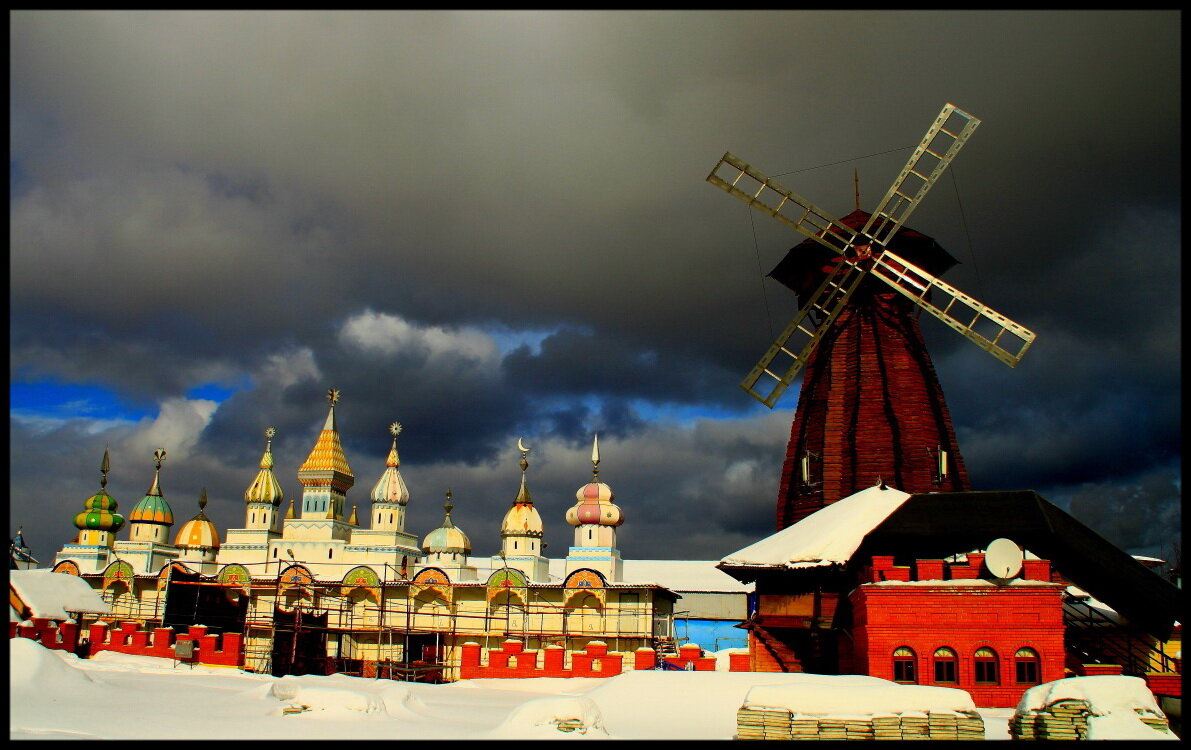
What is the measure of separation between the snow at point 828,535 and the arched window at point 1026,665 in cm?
572

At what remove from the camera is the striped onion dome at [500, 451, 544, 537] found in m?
68.8

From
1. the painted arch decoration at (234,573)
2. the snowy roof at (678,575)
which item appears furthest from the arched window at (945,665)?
the snowy roof at (678,575)

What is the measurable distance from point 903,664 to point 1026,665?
103 inches

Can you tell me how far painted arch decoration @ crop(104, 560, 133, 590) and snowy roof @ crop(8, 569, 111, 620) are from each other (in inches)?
922

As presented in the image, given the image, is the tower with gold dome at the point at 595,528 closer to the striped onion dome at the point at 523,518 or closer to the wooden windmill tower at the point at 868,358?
the striped onion dome at the point at 523,518

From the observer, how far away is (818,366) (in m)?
34.8

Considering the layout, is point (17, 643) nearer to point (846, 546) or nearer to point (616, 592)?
point (846, 546)

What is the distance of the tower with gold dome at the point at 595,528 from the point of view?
202ft

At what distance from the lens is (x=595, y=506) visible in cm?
6312

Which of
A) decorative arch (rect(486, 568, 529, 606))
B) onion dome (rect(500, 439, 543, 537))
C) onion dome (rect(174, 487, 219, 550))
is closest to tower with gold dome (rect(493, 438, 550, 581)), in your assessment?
onion dome (rect(500, 439, 543, 537))

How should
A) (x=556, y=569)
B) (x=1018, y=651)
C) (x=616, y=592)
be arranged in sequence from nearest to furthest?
(x=1018, y=651) → (x=616, y=592) → (x=556, y=569)

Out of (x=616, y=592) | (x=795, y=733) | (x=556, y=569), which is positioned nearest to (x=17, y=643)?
(x=795, y=733)

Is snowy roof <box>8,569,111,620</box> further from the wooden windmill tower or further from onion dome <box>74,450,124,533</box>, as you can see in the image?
onion dome <box>74,450,124,533</box>

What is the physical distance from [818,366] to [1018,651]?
1507 cm
